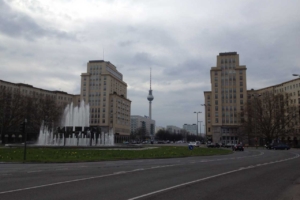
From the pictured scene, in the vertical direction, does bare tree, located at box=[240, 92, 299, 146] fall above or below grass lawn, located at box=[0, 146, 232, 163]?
above

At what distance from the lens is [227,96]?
12444 cm

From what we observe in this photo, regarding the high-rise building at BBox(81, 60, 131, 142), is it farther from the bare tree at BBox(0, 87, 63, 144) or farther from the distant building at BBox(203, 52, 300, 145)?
the distant building at BBox(203, 52, 300, 145)

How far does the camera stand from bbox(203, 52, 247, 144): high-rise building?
405 feet

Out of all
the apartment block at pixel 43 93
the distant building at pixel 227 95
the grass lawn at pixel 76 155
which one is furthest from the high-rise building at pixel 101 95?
the grass lawn at pixel 76 155

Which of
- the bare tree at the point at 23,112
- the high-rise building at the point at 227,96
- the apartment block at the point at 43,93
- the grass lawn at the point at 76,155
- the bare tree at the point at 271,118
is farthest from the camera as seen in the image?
the high-rise building at the point at 227,96

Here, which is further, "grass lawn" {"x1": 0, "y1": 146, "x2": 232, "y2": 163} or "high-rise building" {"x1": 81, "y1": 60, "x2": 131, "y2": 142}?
"high-rise building" {"x1": 81, "y1": 60, "x2": 131, "y2": 142}

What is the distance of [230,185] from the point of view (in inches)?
464

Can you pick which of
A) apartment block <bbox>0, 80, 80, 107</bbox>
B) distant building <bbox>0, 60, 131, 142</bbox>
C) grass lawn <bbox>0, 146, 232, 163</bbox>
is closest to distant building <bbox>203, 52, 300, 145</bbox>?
distant building <bbox>0, 60, 131, 142</bbox>

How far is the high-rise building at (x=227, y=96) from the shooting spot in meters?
123

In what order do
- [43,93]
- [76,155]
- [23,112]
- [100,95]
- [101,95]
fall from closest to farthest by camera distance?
[76,155] → [23,112] → [43,93] → [101,95] → [100,95]

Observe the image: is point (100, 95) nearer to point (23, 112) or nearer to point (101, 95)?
point (101, 95)

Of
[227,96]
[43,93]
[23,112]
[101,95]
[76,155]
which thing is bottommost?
[76,155]

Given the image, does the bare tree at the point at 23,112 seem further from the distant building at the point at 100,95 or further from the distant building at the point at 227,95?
the distant building at the point at 227,95

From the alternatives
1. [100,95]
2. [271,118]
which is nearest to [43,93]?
[100,95]
